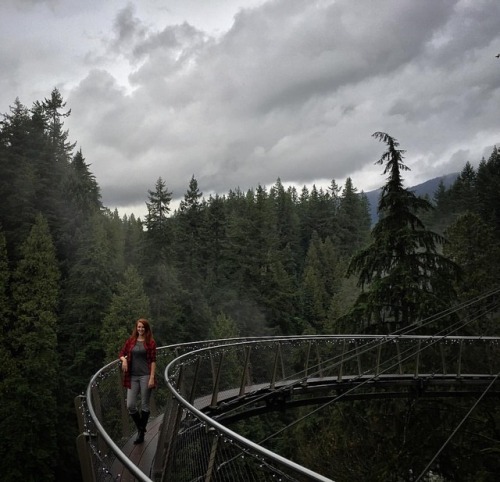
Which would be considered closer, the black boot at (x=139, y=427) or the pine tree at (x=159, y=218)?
the black boot at (x=139, y=427)

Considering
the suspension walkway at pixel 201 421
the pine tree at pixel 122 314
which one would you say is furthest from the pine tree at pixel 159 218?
the suspension walkway at pixel 201 421

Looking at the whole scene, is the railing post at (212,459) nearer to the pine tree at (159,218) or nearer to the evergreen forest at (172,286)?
the evergreen forest at (172,286)

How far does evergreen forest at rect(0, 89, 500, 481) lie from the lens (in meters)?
16.5

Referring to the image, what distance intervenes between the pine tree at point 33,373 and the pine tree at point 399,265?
816 inches

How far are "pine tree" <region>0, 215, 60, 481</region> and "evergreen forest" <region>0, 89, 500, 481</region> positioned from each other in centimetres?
9

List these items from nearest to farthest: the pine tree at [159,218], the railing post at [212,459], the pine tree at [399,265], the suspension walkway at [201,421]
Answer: the suspension walkway at [201,421]
the railing post at [212,459]
the pine tree at [399,265]
the pine tree at [159,218]

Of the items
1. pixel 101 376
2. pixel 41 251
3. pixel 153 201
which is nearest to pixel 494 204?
pixel 153 201

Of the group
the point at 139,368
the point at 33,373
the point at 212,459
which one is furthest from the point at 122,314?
the point at 212,459

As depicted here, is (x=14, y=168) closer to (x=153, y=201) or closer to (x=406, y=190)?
(x=153, y=201)

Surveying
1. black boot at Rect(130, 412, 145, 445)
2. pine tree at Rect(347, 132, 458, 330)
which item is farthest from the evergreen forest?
black boot at Rect(130, 412, 145, 445)

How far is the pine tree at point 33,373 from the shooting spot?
26.8m

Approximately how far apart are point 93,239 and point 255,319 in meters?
20.6

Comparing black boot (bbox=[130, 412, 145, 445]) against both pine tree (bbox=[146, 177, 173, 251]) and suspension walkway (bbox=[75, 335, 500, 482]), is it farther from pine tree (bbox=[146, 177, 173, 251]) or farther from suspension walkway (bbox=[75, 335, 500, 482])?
pine tree (bbox=[146, 177, 173, 251])

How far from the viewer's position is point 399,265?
53.8 ft
